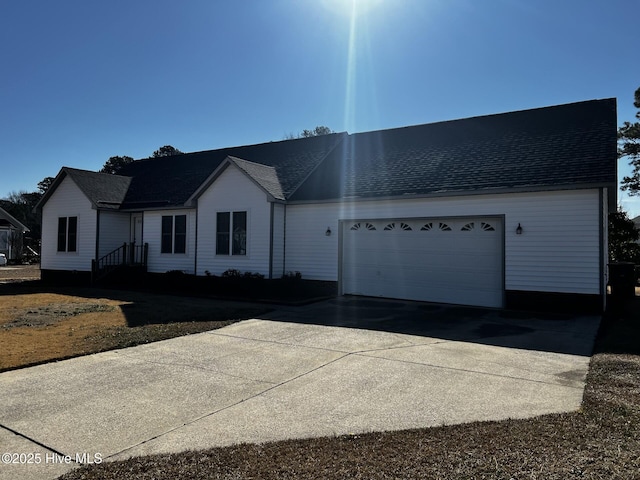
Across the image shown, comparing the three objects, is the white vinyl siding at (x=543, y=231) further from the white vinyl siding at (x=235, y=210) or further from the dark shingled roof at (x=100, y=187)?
the dark shingled roof at (x=100, y=187)

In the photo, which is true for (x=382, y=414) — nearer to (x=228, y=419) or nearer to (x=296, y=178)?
(x=228, y=419)

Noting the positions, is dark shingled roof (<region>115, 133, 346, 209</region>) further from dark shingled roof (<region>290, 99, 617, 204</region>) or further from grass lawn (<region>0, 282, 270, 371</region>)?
grass lawn (<region>0, 282, 270, 371</region>)

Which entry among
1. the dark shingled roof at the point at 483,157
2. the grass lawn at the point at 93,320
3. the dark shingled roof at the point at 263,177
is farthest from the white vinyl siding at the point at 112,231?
the dark shingled roof at the point at 483,157

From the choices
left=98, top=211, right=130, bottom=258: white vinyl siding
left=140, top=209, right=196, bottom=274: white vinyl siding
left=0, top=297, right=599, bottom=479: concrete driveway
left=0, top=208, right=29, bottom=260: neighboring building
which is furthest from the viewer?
left=0, top=208, right=29, bottom=260: neighboring building

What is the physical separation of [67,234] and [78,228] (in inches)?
34.0

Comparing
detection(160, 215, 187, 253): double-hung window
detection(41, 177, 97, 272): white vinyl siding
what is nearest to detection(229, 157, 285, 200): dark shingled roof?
detection(160, 215, 187, 253): double-hung window

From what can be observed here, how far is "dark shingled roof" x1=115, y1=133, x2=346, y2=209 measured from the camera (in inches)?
712

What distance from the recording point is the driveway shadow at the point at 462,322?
813cm

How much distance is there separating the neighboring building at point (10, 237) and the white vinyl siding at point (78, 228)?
71.9 ft

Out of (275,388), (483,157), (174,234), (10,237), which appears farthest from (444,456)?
(10,237)

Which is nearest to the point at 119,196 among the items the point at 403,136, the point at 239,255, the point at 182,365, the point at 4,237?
the point at 239,255

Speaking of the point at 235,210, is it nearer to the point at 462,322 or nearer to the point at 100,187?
the point at 100,187

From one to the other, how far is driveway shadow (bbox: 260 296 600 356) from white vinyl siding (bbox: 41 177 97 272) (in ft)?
39.3

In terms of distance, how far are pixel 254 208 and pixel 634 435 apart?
43.5 feet
